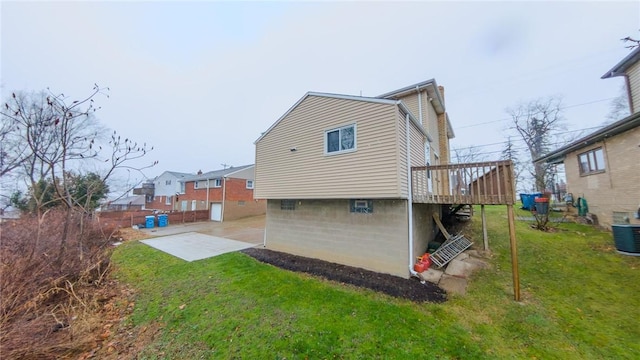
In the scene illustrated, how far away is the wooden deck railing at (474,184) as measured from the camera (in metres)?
5.41

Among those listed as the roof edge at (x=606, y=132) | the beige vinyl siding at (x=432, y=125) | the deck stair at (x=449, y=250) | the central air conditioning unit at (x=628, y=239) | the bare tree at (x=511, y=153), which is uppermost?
the bare tree at (x=511, y=153)

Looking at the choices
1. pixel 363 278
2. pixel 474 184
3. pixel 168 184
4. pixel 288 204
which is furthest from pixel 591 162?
pixel 168 184

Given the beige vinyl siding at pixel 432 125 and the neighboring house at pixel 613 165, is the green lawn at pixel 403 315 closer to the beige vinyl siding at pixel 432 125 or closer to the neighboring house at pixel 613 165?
the neighboring house at pixel 613 165

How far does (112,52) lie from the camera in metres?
8.54

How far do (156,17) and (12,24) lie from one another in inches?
185

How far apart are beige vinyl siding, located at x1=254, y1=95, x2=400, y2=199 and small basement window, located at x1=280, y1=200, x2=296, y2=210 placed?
78cm

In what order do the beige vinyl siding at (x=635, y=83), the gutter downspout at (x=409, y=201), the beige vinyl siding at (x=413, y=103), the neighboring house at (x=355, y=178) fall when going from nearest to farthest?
the gutter downspout at (x=409, y=201), the neighboring house at (x=355, y=178), the beige vinyl siding at (x=413, y=103), the beige vinyl siding at (x=635, y=83)

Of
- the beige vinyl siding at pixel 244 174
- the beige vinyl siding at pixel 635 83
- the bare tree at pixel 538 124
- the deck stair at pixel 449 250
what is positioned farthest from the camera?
the beige vinyl siding at pixel 244 174

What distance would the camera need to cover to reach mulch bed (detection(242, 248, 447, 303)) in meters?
5.52

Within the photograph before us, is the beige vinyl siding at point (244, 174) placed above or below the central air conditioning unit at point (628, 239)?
above

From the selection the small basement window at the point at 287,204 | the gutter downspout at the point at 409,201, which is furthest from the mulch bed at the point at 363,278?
the small basement window at the point at 287,204

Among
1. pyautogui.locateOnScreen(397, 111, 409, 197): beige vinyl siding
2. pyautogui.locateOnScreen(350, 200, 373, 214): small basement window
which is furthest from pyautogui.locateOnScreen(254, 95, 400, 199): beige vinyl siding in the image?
pyautogui.locateOnScreen(350, 200, 373, 214): small basement window

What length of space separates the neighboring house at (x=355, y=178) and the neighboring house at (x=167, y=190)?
24.5 meters

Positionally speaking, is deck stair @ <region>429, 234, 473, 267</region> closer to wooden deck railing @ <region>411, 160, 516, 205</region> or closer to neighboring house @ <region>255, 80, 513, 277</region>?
neighboring house @ <region>255, 80, 513, 277</region>
